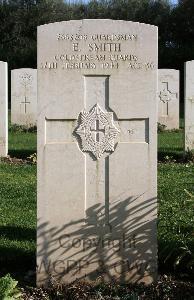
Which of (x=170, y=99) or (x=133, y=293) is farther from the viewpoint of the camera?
(x=170, y=99)

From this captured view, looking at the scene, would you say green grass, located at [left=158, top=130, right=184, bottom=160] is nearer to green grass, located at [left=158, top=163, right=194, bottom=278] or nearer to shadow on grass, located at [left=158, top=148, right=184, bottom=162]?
shadow on grass, located at [left=158, top=148, right=184, bottom=162]

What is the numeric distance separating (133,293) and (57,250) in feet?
2.20

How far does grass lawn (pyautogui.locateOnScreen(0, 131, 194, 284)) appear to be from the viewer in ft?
15.8

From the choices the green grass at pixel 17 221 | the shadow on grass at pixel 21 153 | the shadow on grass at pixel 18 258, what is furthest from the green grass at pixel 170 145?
the shadow on grass at pixel 18 258

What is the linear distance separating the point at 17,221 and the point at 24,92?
30.7 feet

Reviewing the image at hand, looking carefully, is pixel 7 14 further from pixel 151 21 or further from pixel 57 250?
pixel 57 250

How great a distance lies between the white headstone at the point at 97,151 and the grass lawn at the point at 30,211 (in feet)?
0.96

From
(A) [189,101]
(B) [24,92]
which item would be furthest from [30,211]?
(B) [24,92]

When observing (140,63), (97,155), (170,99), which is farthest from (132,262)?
(170,99)

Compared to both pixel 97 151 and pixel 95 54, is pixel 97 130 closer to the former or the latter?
pixel 97 151

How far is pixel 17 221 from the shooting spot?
636cm

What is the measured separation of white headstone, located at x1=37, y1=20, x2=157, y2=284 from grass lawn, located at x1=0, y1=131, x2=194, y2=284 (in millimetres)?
293

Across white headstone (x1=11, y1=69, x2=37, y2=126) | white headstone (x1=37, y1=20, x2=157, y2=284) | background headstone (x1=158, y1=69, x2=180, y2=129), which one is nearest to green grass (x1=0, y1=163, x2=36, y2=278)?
white headstone (x1=37, y1=20, x2=157, y2=284)

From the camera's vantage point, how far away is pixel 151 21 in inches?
1325
